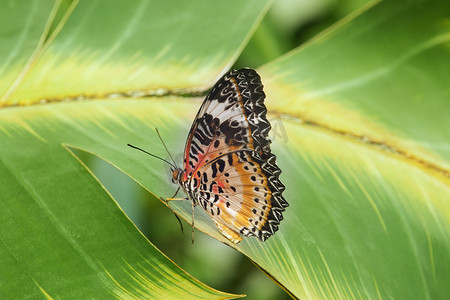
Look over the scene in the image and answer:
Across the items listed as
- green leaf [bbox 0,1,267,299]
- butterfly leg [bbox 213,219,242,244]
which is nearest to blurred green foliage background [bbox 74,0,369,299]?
green leaf [bbox 0,1,267,299]

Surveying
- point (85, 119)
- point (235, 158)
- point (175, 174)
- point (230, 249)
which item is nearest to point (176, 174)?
point (175, 174)

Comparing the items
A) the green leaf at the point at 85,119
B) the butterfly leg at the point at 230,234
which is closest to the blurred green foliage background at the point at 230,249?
the green leaf at the point at 85,119

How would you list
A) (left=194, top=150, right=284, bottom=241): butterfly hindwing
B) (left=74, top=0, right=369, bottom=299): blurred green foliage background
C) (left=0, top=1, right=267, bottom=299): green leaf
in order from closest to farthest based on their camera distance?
(left=0, top=1, right=267, bottom=299): green leaf → (left=194, top=150, right=284, bottom=241): butterfly hindwing → (left=74, top=0, right=369, bottom=299): blurred green foliage background

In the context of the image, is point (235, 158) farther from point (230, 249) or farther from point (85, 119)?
point (230, 249)

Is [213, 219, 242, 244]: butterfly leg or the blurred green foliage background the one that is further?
the blurred green foliage background

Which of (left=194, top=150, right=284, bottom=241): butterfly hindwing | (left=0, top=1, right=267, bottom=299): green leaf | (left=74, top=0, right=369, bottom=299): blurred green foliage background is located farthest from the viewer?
(left=74, top=0, right=369, bottom=299): blurred green foliage background

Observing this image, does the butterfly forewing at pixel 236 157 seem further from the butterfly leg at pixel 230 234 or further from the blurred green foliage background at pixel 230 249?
the blurred green foliage background at pixel 230 249

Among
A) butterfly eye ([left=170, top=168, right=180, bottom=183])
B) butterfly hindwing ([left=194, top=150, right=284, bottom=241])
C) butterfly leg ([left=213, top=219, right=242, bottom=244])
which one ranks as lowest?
butterfly leg ([left=213, top=219, right=242, bottom=244])

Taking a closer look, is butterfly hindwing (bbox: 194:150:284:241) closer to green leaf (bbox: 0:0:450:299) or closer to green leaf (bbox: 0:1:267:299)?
green leaf (bbox: 0:0:450:299)
